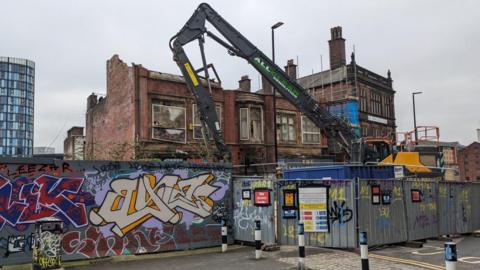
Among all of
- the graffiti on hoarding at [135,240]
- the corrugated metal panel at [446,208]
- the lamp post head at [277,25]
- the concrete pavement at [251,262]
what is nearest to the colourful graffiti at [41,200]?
the graffiti on hoarding at [135,240]

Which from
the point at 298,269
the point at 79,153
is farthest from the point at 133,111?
the point at 298,269

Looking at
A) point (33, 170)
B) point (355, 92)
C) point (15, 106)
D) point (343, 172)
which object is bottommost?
point (343, 172)

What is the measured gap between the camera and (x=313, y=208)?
12656 millimetres

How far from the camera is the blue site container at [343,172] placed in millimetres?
13494

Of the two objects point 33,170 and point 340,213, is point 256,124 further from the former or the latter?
point 33,170

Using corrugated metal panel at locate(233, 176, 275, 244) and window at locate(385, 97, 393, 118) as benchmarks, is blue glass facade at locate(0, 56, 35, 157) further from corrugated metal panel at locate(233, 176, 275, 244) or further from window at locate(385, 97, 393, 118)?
Result: corrugated metal panel at locate(233, 176, 275, 244)

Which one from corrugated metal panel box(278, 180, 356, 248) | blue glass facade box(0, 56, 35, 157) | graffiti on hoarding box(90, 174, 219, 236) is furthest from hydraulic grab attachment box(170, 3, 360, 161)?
blue glass facade box(0, 56, 35, 157)

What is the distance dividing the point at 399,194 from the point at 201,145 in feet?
49.2

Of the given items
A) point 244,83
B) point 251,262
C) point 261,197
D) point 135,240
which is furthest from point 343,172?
point 244,83

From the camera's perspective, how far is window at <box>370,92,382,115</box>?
48688mm

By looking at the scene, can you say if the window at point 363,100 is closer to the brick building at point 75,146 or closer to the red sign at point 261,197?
the brick building at point 75,146

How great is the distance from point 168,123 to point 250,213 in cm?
1500

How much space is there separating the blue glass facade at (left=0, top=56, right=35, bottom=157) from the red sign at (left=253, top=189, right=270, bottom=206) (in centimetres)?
13555

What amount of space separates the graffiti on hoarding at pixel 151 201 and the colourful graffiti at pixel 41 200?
468 mm
